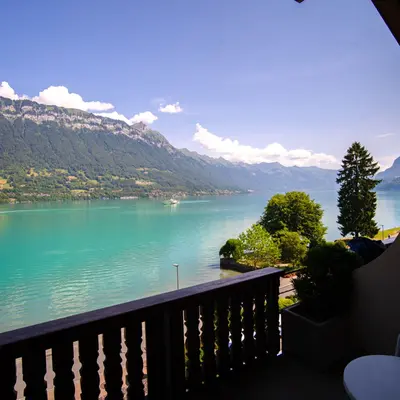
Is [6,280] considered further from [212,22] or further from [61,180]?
[61,180]

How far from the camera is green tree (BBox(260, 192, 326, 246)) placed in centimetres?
2845

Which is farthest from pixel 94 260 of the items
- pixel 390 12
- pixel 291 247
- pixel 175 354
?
pixel 390 12

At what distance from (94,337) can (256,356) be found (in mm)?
1349

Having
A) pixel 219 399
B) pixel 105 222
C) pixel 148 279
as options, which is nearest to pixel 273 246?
pixel 148 279

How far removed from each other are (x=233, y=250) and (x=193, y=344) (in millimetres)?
27885

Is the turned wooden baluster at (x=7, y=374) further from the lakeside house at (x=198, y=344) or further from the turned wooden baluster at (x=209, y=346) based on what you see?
the turned wooden baluster at (x=209, y=346)

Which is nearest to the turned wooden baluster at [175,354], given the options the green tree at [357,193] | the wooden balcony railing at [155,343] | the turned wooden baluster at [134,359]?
the wooden balcony railing at [155,343]

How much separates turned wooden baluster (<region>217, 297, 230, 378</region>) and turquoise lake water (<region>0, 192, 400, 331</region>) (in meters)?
21.7

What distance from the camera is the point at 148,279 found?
2789cm

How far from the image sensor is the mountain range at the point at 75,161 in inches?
4269

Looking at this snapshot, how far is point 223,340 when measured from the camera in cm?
203

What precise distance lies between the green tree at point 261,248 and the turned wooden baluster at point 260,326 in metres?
23.2

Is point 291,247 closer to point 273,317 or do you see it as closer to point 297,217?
point 297,217

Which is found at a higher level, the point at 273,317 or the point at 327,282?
the point at 327,282
